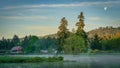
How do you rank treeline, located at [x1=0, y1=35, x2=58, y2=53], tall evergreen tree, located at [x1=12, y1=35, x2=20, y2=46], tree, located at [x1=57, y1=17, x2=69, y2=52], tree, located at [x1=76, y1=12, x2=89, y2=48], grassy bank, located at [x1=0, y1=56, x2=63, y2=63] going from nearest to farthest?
grassy bank, located at [x1=0, y1=56, x2=63, y2=63] → tall evergreen tree, located at [x1=12, y1=35, x2=20, y2=46] → treeline, located at [x1=0, y1=35, x2=58, y2=53] → tree, located at [x1=57, y1=17, x2=69, y2=52] → tree, located at [x1=76, y1=12, x2=89, y2=48]

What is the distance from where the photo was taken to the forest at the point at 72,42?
2751 centimetres

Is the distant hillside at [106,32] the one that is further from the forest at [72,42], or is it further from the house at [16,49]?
the house at [16,49]

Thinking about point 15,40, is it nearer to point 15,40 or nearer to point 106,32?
point 15,40

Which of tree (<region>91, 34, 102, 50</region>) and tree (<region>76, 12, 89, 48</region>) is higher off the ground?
tree (<region>76, 12, 89, 48</region>)

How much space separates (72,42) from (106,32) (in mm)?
3494

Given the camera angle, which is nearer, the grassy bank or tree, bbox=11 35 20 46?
the grassy bank

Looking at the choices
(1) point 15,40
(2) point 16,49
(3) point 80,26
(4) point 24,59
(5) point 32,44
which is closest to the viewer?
(4) point 24,59

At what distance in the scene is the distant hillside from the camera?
28.9m

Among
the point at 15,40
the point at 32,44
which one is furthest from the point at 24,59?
the point at 32,44

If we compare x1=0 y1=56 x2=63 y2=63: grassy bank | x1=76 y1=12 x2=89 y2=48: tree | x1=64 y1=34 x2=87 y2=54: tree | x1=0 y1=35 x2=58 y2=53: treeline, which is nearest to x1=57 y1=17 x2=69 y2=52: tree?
x1=64 y1=34 x2=87 y2=54: tree

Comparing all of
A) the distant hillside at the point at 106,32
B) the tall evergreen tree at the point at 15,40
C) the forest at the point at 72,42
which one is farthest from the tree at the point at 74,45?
the tall evergreen tree at the point at 15,40

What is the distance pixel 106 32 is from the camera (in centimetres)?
3006

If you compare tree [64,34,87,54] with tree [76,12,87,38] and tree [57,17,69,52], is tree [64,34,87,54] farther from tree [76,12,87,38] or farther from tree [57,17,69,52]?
tree [76,12,87,38]

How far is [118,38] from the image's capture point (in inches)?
1170
